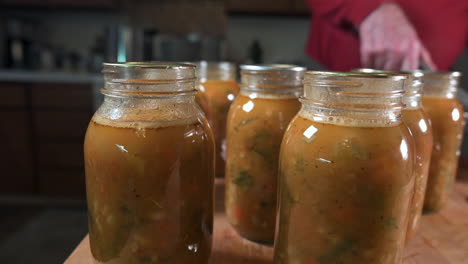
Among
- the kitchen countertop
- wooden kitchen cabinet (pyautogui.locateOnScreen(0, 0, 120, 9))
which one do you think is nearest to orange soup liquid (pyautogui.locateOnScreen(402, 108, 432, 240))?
the kitchen countertop

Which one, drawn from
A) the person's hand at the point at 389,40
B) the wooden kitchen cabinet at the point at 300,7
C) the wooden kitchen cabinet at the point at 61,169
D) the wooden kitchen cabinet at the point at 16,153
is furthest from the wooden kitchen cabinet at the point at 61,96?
the person's hand at the point at 389,40

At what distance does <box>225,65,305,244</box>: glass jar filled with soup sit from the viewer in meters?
0.63

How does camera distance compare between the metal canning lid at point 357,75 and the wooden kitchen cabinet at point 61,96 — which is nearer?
the metal canning lid at point 357,75

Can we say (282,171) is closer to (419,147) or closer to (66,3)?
(419,147)

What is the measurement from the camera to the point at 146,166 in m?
0.47

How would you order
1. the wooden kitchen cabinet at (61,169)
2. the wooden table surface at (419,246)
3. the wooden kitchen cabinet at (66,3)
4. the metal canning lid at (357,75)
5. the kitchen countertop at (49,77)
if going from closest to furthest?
the metal canning lid at (357,75)
the wooden table surface at (419,246)
the kitchen countertop at (49,77)
the wooden kitchen cabinet at (61,169)
the wooden kitchen cabinet at (66,3)

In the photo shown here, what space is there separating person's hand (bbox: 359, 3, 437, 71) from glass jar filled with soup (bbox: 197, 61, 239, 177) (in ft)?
1.31

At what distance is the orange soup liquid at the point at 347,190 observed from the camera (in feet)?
1.48

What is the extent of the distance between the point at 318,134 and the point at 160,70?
0.22 meters

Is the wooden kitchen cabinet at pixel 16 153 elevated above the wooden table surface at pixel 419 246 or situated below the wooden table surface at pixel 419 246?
below

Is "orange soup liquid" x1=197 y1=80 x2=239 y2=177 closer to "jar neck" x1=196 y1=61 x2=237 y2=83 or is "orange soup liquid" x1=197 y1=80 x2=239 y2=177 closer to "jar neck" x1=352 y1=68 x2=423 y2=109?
"jar neck" x1=196 y1=61 x2=237 y2=83

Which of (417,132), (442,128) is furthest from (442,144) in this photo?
(417,132)

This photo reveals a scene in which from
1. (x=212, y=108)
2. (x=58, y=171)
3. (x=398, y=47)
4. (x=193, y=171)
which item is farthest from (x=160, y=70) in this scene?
(x=58, y=171)

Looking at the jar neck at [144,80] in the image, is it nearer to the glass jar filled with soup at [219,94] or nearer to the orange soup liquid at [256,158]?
the orange soup liquid at [256,158]
